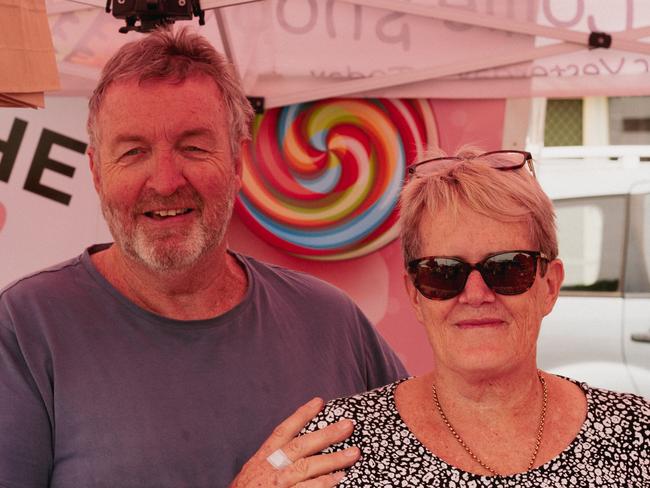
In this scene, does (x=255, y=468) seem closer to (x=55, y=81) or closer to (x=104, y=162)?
(x=104, y=162)

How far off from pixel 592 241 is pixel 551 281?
1703mm

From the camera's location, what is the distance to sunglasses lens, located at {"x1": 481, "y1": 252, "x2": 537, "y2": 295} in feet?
6.02

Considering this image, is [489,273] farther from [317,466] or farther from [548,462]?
[317,466]

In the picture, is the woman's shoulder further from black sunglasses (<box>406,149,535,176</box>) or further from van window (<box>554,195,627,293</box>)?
van window (<box>554,195,627,293</box>)

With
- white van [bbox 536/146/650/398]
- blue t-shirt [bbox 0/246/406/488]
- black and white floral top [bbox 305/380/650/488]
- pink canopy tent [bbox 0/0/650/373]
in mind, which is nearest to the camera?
black and white floral top [bbox 305/380/650/488]

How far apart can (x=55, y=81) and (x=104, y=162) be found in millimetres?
218

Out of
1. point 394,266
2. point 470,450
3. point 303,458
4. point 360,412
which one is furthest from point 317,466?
point 394,266

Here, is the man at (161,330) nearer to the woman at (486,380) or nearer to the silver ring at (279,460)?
the silver ring at (279,460)

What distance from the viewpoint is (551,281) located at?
6.43 feet

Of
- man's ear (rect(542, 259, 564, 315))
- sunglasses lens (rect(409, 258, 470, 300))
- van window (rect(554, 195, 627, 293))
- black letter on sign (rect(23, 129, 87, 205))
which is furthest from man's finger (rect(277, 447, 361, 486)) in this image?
van window (rect(554, 195, 627, 293))

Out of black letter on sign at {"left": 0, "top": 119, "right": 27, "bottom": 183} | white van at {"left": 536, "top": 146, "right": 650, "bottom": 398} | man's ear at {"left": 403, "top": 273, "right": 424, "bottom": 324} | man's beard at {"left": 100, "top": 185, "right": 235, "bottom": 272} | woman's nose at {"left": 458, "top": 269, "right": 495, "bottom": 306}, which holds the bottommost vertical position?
white van at {"left": 536, "top": 146, "right": 650, "bottom": 398}

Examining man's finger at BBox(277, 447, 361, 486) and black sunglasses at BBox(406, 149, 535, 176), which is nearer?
man's finger at BBox(277, 447, 361, 486)

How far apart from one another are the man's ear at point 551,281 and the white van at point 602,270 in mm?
1600

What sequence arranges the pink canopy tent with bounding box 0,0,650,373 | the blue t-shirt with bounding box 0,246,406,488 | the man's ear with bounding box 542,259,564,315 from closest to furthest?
the man's ear with bounding box 542,259,564,315 < the blue t-shirt with bounding box 0,246,406,488 < the pink canopy tent with bounding box 0,0,650,373
